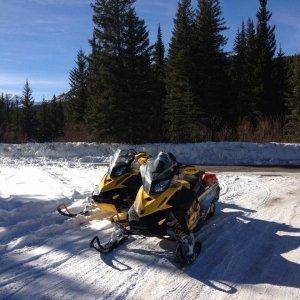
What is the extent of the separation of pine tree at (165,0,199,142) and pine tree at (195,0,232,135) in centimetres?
66

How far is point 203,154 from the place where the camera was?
60.8 ft

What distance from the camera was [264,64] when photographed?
109 feet

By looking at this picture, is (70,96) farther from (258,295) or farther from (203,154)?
(258,295)

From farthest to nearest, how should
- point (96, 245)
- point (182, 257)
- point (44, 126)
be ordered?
point (44, 126) → point (96, 245) → point (182, 257)

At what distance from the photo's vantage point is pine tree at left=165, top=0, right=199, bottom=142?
27.1 metres

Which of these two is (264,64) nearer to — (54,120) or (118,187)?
(118,187)

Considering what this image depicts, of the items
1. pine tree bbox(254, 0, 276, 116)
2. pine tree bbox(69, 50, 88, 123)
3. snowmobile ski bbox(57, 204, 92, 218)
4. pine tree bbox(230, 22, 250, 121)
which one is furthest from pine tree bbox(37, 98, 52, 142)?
snowmobile ski bbox(57, 204, 92, 218)

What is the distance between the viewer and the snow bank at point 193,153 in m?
17.6

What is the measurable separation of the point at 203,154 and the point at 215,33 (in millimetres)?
14678

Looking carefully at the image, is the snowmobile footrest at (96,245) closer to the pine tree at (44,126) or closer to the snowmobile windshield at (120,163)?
the snowmobile windshield at (120,163)

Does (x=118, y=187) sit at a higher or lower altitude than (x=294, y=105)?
lower

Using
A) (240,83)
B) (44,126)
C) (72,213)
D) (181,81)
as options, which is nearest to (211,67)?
(181,81)

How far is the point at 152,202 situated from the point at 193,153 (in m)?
13.0

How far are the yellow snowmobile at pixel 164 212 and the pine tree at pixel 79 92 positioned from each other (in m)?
32.0
